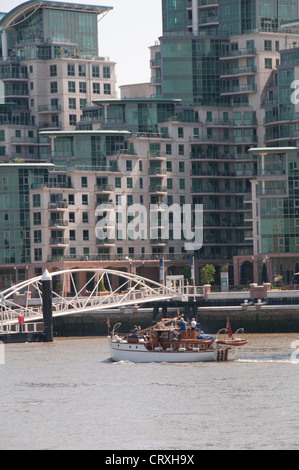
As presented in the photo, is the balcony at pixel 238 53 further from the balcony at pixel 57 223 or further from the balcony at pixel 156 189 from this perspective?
the balcony at pixel 57 223

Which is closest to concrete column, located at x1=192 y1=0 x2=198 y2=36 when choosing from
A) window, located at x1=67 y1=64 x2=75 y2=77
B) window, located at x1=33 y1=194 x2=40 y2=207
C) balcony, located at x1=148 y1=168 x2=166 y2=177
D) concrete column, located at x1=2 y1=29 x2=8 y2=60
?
window, located at x1=67 y1=64 x2=75 y2=77

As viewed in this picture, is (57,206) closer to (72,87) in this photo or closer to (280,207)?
(280,207)

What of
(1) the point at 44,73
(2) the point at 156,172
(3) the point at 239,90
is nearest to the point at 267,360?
(2) the point at 156,172

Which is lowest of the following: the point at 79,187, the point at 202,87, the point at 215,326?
the point at 215,326

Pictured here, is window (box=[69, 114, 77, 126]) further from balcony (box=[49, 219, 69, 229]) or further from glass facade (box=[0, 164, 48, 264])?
balcony (box=[49, 219, 69, 229])

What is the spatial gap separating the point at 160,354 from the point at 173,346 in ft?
3.66

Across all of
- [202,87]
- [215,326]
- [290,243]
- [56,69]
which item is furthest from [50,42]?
[215,326]

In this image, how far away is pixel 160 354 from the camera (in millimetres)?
91312

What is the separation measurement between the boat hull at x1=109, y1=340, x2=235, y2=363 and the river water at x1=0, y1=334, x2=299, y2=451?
3.07ft

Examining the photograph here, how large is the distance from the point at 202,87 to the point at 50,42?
23390mm

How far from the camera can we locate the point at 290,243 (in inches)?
5630
